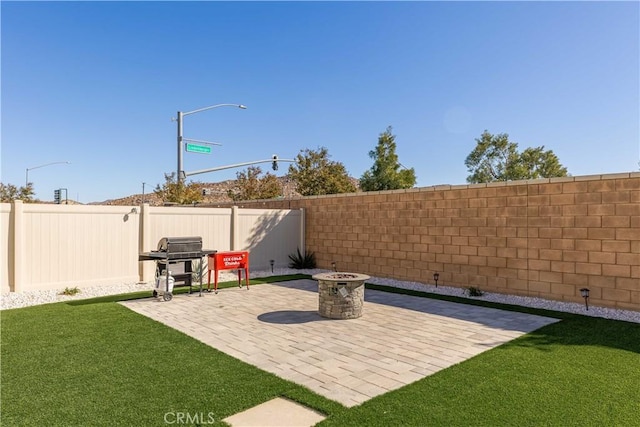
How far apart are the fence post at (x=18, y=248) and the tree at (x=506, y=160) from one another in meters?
37.6

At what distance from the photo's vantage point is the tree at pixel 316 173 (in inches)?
1336

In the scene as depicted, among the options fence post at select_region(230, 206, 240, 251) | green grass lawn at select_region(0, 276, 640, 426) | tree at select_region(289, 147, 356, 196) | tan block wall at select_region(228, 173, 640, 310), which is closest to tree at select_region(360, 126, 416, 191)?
tree at select_region(289, 147, 356, 196)

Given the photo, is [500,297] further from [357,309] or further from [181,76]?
[181,76]

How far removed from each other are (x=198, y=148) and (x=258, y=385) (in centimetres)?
1877

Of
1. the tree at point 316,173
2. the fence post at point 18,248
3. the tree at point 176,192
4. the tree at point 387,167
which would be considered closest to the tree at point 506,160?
the tree at point 387,167

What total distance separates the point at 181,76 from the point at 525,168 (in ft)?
112

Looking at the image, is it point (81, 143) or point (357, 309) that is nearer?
point (357, 309)

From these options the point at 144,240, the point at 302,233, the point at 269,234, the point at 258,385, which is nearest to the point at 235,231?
the point at 269,234

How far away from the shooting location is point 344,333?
629 cm

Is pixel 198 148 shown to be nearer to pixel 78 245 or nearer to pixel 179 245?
pixel 78 245

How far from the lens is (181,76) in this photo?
60.3ft

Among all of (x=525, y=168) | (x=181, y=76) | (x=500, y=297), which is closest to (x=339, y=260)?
(x=500, y=297)

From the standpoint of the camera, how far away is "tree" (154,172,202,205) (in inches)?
945

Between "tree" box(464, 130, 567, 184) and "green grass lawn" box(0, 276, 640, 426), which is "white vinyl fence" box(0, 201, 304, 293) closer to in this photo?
"green grass lawn" box(0, 276, 640, 426)
